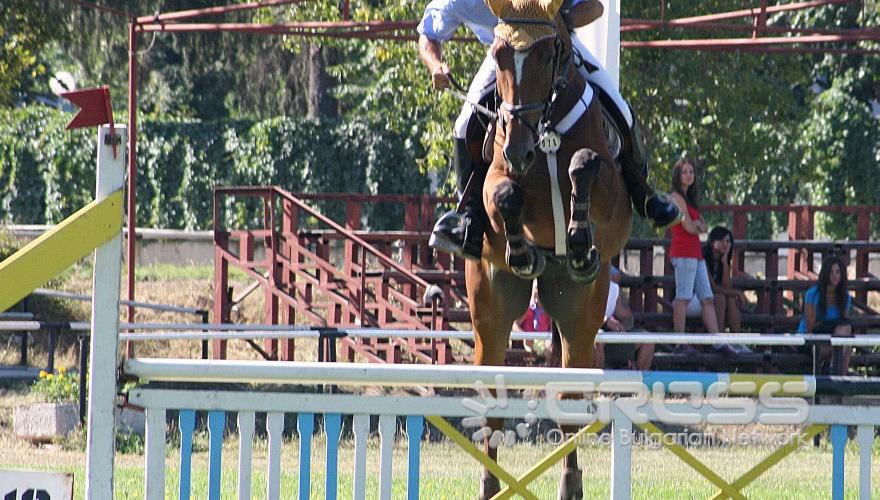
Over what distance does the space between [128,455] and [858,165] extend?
18039 mm

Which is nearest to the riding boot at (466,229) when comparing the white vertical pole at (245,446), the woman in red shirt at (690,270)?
the white vertical pole at (245,446)

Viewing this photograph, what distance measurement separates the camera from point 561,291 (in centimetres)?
689

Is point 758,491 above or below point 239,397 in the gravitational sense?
below

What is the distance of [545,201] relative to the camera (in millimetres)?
6512

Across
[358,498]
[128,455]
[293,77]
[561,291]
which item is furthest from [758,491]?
[293,77]

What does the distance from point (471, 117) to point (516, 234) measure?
3.03 feet

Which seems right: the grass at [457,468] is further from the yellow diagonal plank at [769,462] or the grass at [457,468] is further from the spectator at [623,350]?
the yellow diagonal plank at [769,462]

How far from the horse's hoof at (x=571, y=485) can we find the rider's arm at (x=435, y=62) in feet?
6.71

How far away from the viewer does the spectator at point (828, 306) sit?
39.7 ft

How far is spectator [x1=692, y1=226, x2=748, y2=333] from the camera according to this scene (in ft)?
42.1

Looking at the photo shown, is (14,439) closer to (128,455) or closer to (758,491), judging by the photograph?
(128,455)

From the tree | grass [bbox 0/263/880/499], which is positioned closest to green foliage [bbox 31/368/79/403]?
grass [bbox 0/263/880/499]

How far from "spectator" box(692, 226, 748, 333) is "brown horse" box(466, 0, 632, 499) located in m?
6.01

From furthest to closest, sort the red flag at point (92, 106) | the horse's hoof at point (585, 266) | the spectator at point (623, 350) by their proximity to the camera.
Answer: the spectator at point (623, 350), the horse's hoof at point (585, 266), the red flag at point (92, 106)
